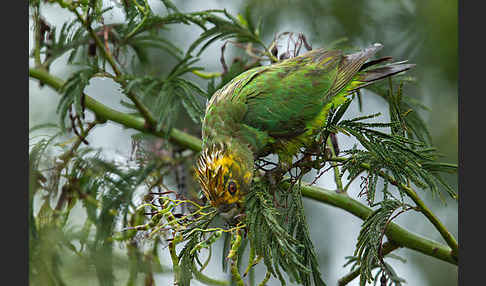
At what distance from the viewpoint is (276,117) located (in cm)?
276

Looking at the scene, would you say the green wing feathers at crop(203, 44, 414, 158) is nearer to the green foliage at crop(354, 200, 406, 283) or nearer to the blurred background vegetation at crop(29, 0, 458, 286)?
the green foliage at crop(354, 200, 406, 283)

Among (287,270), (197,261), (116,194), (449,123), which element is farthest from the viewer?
(449,123)

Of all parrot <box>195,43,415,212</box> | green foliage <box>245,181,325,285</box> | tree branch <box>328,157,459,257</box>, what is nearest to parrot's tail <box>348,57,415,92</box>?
parrot <box>195,43,415,212</box>

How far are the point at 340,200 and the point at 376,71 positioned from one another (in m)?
0.84

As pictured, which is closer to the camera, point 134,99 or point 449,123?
point 134,99

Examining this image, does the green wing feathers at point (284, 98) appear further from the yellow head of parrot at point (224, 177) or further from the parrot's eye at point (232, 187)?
the parrot's eye at point (232, 187)

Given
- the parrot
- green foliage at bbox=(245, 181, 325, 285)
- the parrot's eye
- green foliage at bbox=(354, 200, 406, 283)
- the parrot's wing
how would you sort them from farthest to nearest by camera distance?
1. the parrot's wing
2. the parrot
3. the parrot's eye
4. green foliage at bbox=(354, 200, 406, 283)
5. green foliage at bbox=(245, 181, 325, 285)

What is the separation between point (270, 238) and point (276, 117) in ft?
3.39

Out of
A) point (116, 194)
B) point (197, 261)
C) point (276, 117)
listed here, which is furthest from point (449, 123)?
point (197, 261)

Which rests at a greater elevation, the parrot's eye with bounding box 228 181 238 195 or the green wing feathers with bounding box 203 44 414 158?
the green wing feathers with bounding box 203 44 414 158

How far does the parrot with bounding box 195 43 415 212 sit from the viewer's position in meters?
2.64

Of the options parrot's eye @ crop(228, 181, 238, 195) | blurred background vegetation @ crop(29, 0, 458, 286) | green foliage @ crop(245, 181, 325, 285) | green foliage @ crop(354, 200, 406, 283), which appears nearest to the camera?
green foliage @ crop(245, 181, 325, 285)

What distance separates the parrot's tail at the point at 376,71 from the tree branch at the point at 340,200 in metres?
0.74

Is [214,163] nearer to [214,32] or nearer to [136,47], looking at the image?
[214,32]
